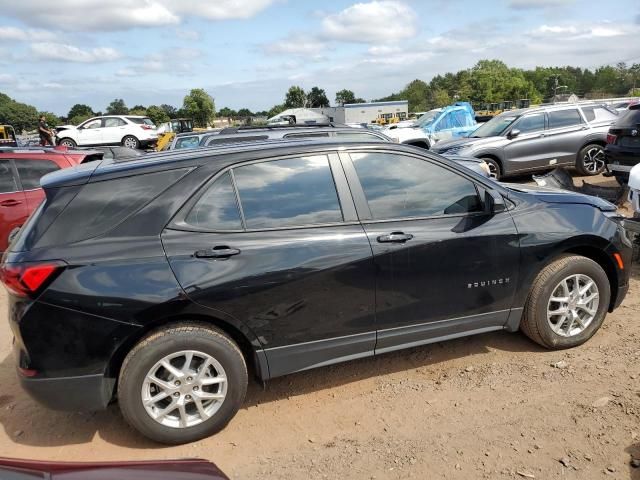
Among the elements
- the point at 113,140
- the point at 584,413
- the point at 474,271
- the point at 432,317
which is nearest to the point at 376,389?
the point at 432,317

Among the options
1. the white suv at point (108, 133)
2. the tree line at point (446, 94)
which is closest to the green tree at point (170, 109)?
the tree line at point (446, 94)

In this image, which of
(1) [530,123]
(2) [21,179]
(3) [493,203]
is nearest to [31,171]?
(2) [21,179]

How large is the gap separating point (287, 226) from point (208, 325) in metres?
0.77

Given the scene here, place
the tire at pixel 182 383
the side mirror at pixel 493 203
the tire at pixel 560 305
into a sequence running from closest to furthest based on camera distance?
the tire at pixel 182 383 → the side mirror at pixel 493 203 → the tire at pixel 560 305

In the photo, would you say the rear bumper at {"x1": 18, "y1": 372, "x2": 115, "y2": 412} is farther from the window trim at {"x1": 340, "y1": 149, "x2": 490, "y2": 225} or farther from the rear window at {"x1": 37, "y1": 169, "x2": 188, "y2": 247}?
the window trim at {"x1": 340, "y1": 149, "x2": 490, "y2": 225}

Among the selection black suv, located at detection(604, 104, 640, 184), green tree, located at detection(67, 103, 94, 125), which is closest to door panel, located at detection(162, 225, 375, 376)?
black suv, located at detection(604, 104, 640, 184)

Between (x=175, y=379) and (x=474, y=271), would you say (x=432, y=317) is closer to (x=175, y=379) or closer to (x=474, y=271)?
(x=474, y=271)

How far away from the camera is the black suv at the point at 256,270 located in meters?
2.78

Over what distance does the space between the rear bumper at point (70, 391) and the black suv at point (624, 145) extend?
8051 millimetres

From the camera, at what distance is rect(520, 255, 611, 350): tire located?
3.65 meters

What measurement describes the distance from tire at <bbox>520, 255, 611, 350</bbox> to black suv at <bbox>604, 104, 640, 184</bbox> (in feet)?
16.2

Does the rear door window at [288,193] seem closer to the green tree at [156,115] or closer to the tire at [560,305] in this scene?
the tire at [560,305]

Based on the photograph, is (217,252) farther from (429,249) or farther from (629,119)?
(629,119)

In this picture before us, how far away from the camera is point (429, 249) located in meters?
3.32
